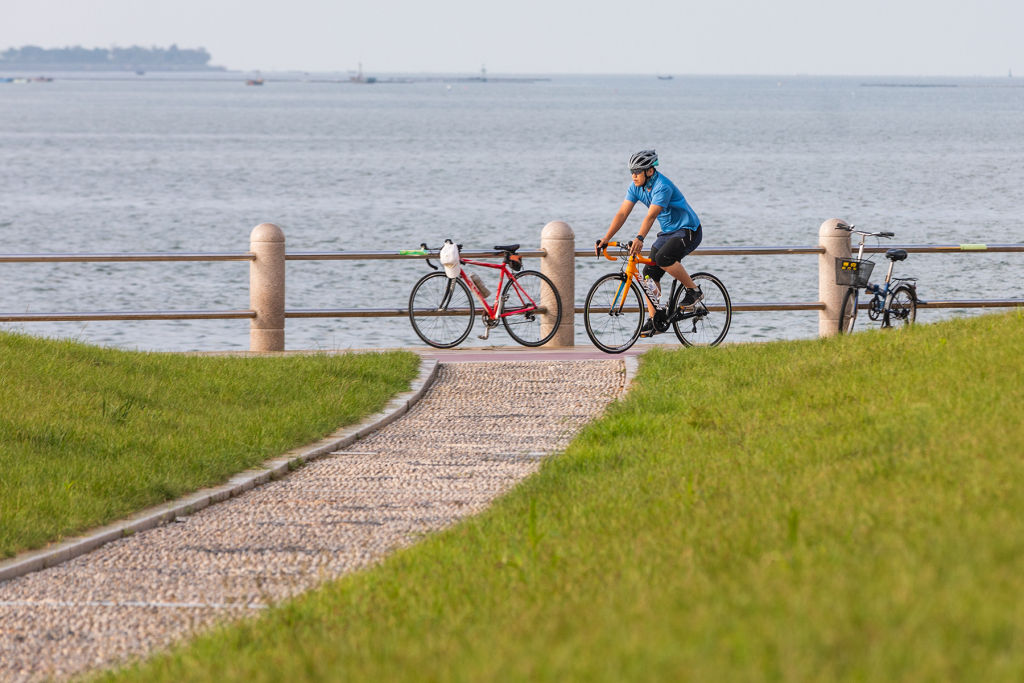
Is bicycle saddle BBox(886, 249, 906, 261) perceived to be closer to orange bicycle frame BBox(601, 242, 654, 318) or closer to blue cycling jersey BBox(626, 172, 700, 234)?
blue cycling jersey BBox(626, 172, 700, 234)

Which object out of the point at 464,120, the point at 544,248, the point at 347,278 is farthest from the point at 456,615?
the point at 464,120

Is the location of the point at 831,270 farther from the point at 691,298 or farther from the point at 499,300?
the point at 499,300

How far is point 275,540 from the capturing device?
7047 millimetres

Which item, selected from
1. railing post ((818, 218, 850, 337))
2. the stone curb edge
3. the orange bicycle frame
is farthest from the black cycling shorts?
the stone curb edge

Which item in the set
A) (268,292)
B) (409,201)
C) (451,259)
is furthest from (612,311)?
(409,201)

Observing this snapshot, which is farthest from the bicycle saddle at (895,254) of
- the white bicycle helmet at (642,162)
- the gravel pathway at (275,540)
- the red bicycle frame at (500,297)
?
the gravel pathway at (275,540)

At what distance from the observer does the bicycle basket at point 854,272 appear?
13641 mm

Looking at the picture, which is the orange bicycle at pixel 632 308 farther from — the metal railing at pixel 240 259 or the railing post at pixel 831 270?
the railing post at pixel 831 270

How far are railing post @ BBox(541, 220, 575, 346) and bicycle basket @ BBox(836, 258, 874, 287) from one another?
2630 millimetres

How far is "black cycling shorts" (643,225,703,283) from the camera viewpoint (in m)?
12.9

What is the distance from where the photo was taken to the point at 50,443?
28.8 ft

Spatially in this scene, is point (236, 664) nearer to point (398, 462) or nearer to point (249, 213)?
point (398, 462)

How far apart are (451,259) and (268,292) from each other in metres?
1.84

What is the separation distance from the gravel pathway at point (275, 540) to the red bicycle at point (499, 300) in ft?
10.7
